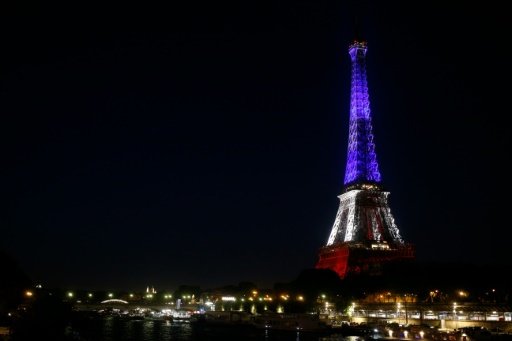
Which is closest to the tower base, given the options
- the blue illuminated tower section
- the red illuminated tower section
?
the red illuminated tower section

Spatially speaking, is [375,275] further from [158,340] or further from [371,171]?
[158,340]

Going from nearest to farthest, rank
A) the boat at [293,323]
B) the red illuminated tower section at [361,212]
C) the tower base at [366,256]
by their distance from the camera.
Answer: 1. the boat at [293,323]
2. the tower base at [366,256]
3. the red illuminated tower section at [361,212]

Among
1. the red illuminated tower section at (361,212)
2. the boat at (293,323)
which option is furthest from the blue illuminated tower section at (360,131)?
the boat at (293,323)

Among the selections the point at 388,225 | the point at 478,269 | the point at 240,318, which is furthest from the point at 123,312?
the point at 478,269

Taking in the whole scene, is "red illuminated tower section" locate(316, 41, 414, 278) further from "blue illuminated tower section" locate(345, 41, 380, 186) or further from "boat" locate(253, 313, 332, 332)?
"boat" locate(253, 313, 332, 332)

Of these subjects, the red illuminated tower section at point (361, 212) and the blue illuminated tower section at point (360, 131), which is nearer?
the red illuminated tower section at point (361, 212)

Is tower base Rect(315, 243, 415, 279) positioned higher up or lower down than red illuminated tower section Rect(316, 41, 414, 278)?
lower down

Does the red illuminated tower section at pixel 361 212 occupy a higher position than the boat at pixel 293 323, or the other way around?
the red illuminated tower section at pixel 361 212

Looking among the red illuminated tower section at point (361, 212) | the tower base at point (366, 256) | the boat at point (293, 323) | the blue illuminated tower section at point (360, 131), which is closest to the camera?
the boat at point (293, 323)

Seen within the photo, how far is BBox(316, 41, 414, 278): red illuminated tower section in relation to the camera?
352ft

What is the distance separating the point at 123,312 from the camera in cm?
14550

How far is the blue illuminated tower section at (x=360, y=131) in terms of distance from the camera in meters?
116

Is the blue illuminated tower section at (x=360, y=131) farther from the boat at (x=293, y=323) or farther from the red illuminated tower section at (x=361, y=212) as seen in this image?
the boat at (x=293, y=323)

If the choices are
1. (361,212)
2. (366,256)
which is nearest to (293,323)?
(366,256)
